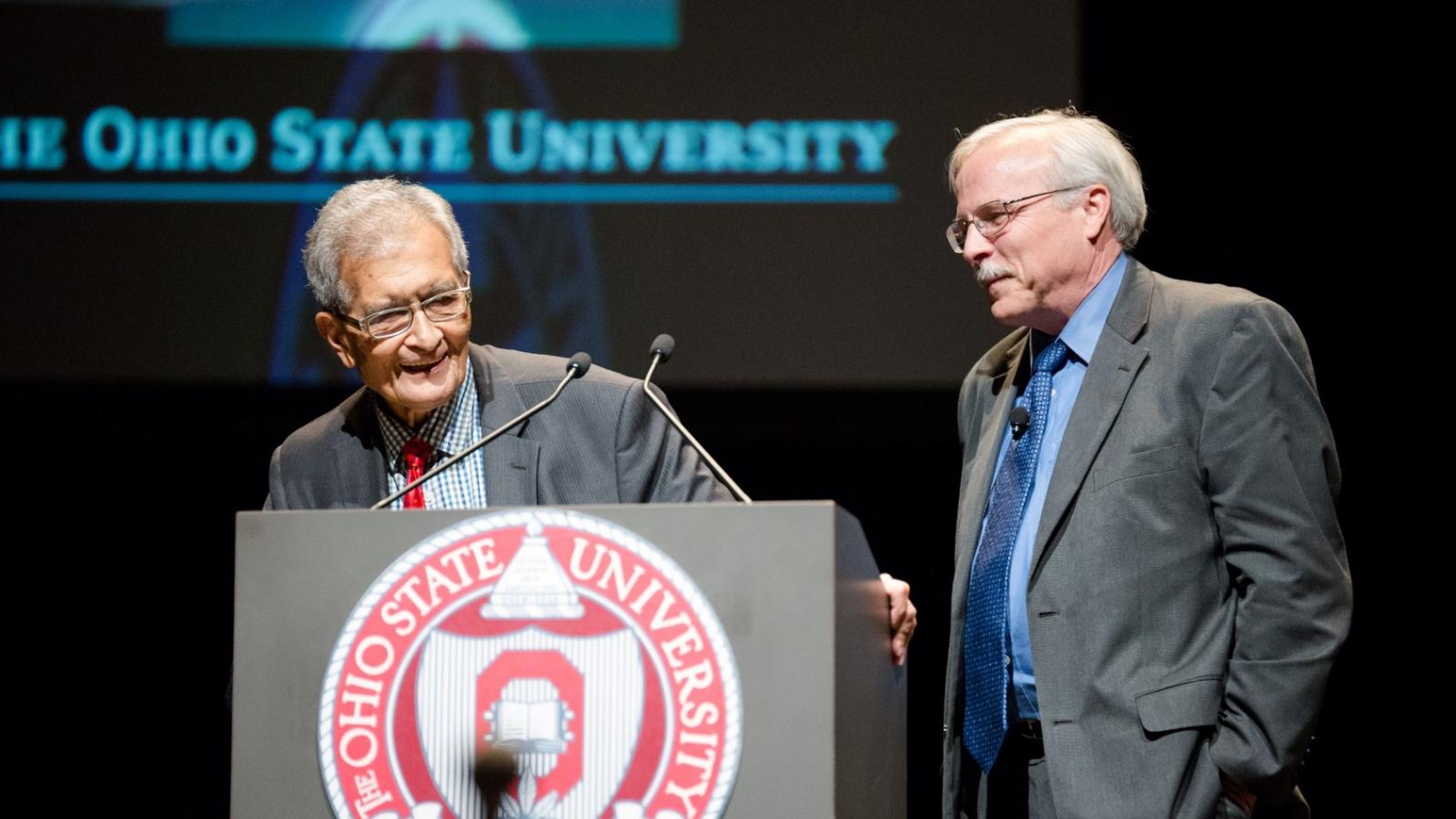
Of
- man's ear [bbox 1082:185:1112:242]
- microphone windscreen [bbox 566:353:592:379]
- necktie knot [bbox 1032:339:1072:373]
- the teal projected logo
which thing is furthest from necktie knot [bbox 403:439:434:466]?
the teal projected logo

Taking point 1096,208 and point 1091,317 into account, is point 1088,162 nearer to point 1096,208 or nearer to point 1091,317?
point 1096,208

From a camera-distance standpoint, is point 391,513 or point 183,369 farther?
point 183,369

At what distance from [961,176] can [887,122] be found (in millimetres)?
1583

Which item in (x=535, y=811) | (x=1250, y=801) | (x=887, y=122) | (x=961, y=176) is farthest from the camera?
(x=887, y=122)

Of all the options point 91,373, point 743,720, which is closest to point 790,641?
point 743,720

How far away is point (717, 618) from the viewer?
1516 mm

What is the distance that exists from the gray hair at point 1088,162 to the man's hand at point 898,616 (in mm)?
Answer: 748

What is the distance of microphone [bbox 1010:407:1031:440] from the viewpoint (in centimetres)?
241

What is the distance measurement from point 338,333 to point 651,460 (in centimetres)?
51

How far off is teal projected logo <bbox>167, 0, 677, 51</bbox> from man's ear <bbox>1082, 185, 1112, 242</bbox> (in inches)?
76.1

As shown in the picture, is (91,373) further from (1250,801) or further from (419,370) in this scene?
(1250,801)

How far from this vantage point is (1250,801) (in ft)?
7.17

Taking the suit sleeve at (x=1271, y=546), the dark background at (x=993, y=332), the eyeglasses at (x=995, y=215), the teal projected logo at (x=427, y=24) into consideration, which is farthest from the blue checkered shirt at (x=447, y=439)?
the teal projected logo at (x=427, y=24)

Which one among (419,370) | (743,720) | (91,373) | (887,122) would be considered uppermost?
(887,122)
